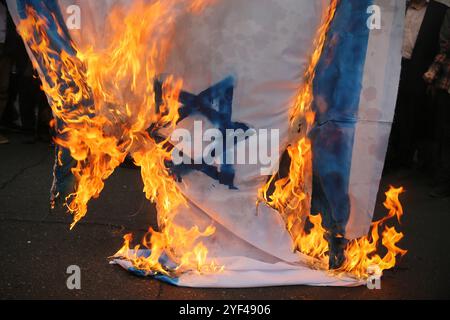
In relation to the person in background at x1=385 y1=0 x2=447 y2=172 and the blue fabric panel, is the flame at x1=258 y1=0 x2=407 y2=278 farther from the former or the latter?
the person in background at x1=385 y1=0 x2=447 y2=172

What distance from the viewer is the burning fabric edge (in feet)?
10.7

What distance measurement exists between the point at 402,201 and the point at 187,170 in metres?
2.47

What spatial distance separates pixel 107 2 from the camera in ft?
10.9

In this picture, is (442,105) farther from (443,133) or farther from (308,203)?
(308,203)

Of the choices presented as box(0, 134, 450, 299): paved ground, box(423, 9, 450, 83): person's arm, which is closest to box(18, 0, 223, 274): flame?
box(0, 134, 450, 299): paved ground

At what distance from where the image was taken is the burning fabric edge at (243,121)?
3266 millimetres

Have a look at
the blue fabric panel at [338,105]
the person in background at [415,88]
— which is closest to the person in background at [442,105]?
the person in background at [415,88]

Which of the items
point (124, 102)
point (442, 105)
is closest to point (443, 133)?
point (442, 105)

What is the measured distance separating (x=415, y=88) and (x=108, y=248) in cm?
371

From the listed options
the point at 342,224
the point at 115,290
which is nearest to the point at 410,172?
the point at 342,224

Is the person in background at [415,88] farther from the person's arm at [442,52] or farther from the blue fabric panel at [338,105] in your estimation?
the blue fabric panel at [338,105]

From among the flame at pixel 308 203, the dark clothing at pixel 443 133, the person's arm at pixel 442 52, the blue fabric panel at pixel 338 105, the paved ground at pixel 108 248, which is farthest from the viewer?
the dark clothing at pixel 443 133

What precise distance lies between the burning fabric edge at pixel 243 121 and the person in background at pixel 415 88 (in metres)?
2.62

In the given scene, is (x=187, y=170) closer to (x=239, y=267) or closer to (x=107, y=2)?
(x=239, y=267)
